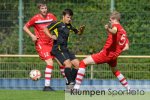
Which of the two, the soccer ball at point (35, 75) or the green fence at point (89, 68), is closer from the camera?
the soccer ball at point (35, 75)

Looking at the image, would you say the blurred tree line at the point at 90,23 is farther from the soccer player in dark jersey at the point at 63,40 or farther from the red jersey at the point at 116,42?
the red jersey at the point at 116,42

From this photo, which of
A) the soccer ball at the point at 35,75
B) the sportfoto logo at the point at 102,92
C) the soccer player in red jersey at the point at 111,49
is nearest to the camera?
the sportfoto logo at the point at 102,92

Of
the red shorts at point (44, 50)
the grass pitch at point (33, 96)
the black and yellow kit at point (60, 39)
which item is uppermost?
the black and yellow kit at point (60, 39)

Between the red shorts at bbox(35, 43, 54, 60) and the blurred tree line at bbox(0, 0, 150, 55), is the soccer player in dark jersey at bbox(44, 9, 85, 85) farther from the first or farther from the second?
the blurred tree line at bbox(0, 0, 150, 55)

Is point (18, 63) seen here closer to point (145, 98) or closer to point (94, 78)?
point (94, 78)

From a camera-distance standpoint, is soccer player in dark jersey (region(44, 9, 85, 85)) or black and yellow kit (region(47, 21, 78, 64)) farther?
black and yellow kit (region(47, 21, 78, 64))

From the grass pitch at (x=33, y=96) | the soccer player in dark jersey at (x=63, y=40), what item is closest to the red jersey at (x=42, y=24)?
the soccer player in dark jersey at (x=63, y=40)

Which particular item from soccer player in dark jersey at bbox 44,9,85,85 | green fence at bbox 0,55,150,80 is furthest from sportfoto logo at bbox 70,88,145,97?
green fence at bbox 0,55,150,80

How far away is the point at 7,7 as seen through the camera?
18.9 metres

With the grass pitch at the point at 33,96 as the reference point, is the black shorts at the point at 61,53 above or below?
above

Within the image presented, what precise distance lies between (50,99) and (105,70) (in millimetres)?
5315

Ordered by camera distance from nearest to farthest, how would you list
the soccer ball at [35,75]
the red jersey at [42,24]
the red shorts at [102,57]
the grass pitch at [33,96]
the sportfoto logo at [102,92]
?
the sportfoto logo at [102,92] → the grass pitch at [33,96] → the red shorts at [102,57] → the red jersey at [42,24] → the soccer ball at [35,75]

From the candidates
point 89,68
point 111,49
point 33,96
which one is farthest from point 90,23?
point 33,96

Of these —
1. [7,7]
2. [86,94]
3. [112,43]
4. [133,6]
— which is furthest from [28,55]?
[86,94]
